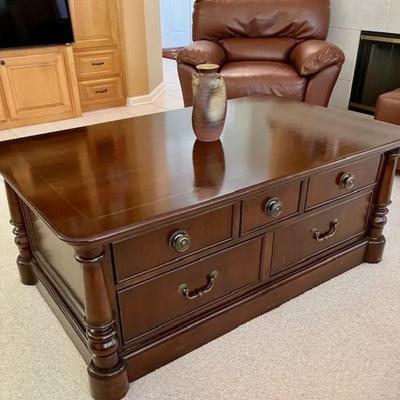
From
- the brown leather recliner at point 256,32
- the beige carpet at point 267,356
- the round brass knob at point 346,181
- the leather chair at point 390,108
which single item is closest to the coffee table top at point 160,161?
the round brass knob at point 346,181

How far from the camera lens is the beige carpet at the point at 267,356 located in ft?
4.04

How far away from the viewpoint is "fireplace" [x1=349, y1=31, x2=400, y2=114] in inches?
139

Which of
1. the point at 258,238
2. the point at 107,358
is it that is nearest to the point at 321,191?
the point at 258,238

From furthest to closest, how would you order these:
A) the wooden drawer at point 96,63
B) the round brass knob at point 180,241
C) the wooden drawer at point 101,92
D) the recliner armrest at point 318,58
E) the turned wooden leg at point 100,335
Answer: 1. the wooden drawer at point 101,92
2. the wooden drawer at point 96,63
3. the recliner armrest at point 318,58
4. the round brass knob at point 180,241
5. the turned wooden leg at point 100,335

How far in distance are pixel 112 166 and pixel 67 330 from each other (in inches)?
23.0

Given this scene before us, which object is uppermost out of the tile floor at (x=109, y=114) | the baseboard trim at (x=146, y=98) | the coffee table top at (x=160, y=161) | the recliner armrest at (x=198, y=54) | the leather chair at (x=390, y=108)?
the recliner armrest at (x=198, y=54)

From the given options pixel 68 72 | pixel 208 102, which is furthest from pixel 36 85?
pixel 208 102

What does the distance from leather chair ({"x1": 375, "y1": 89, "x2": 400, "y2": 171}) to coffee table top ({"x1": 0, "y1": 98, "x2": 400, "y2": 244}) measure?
0.85 meters

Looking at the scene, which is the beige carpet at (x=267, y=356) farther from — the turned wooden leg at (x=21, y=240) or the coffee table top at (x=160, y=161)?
the coffee table top at (x=160, y=161)

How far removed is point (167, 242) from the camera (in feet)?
3.76

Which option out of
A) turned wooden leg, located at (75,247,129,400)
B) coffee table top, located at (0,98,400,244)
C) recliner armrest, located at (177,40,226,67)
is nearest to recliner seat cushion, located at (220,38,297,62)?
recliner armrest, located at (177,40,226,67)

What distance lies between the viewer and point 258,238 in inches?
54.1

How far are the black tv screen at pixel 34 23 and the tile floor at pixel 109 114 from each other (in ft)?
2.21

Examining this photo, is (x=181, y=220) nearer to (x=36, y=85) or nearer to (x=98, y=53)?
(x=36, y=85)
